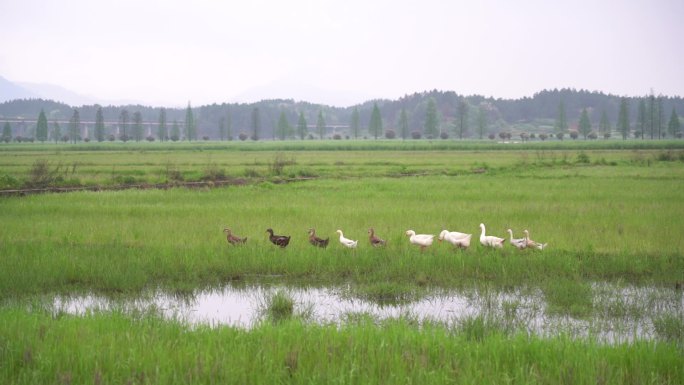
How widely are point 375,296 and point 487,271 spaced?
2346mm

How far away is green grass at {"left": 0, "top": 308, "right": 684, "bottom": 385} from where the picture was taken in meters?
5.67

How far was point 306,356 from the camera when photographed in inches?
245

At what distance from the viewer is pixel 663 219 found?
15797 mm

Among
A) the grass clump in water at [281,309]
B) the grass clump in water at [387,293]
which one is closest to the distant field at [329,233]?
the grass clump in water at [387,293]

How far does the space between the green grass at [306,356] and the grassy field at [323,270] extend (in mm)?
21

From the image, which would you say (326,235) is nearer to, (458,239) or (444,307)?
(458,239)

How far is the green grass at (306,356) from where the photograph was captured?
18.6 ft

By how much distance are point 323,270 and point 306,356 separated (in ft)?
16.3

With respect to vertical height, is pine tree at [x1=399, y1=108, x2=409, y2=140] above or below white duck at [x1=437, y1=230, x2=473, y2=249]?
above

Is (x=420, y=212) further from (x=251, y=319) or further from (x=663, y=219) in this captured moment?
(x=251, y=319)

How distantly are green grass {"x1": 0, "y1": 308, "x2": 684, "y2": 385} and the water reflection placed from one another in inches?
39.3

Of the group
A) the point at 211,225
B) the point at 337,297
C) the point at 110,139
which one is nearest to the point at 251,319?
the point at 337,297

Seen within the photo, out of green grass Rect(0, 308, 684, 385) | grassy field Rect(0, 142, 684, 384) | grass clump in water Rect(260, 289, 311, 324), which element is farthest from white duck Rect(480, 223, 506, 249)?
green grass Rect(0, 308, 684, 385)

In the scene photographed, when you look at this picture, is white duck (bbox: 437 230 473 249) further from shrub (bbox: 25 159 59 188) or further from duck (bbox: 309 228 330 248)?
shrub (bbox: 25 159 59 188)
